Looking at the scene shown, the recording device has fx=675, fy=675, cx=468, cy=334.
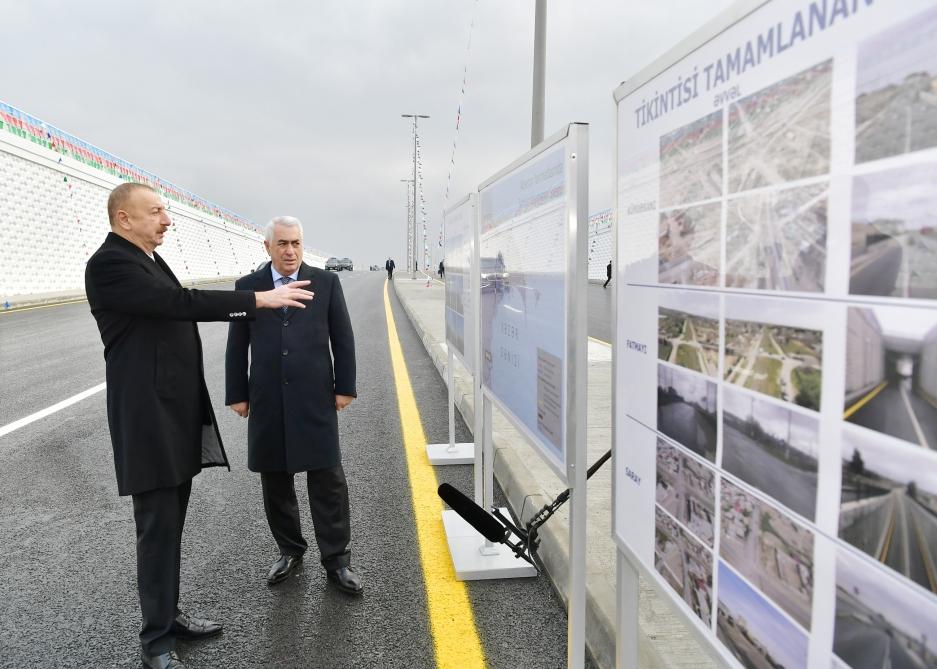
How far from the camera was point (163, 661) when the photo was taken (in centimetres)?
261

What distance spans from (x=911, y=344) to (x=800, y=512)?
15.9 inches

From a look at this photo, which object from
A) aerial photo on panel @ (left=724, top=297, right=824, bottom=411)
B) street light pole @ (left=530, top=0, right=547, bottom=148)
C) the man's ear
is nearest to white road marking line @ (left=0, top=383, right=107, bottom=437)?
the man's ear

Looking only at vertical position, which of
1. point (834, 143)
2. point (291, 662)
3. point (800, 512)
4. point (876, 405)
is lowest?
point (291, 662)

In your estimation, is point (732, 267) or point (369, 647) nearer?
point (732, 267)

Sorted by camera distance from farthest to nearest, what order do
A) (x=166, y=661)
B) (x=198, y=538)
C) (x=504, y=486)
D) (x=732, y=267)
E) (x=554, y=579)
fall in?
(x=504, y=486)
(x=198, y=538)
(x=554, y=579)
(x=166, y=661)
(x=732, y=267)

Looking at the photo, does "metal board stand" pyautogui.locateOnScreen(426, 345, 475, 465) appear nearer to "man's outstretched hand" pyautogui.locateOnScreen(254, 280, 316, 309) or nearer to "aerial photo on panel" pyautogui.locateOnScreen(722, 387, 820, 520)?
"man's outstretched hand" pyautogui.locateOnScreen(254, 280, 316, 309)

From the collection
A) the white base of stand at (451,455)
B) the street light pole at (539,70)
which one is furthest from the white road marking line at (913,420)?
the street light pole at (539,70)

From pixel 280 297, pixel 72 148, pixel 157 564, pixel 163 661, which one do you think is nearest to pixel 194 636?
pixel 163 661

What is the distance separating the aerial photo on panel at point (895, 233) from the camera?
96cm

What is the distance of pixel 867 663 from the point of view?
112 centimetres

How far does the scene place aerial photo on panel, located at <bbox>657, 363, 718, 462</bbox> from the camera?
4.97 feet

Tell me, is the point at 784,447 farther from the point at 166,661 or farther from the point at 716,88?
the point at 166,661

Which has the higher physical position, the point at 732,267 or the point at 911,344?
the point at 732,267

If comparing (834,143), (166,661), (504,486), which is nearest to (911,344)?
(834,143)
